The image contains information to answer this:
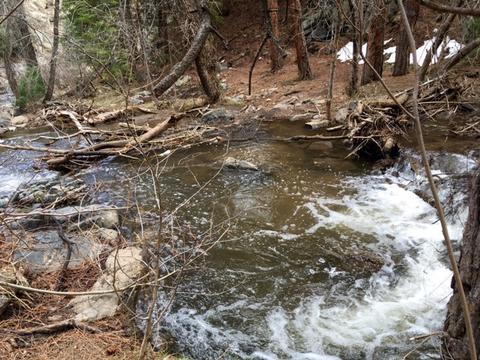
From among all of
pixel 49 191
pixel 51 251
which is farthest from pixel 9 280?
pixel 49 191

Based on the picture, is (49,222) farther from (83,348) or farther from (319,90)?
(319,90)

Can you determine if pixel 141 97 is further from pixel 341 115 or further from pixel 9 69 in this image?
pixel 341 115

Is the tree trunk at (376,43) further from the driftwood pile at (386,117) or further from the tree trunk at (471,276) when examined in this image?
the tree trunk at (471,276)

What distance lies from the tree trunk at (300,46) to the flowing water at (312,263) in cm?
618

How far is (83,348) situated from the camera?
125 inches

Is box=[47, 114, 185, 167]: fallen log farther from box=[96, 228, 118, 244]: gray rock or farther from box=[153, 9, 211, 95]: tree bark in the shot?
box=[153, 9, 211, 95]: tree bark

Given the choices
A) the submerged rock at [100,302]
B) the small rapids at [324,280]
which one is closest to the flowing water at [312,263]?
the small rapids at [324,280]

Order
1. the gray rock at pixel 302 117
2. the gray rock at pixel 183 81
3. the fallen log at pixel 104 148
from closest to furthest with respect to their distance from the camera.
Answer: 1. the fallen log at pixel 104 148
2. the gray rock at pixel 302 117
3. the gray rock at pixel 183 81

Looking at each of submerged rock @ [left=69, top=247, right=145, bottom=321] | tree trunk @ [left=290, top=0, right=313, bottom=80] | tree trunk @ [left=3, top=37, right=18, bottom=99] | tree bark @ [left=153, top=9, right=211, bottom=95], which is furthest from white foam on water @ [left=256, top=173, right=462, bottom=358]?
tree trunk @ [left=3, top=37, right=18, bottom=99]

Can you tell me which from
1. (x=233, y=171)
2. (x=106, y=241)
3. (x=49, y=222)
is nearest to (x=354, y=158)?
(x=233, y=171)

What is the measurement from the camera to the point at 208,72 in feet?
37.6

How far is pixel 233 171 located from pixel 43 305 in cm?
407

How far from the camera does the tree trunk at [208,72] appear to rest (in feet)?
35.8

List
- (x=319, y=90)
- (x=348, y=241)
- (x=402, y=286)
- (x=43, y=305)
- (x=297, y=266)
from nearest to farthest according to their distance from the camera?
(x=43, y=305) → (x=402, y=286) → (x=297, y=266) → (x=348, y=241) → (x=319, y=90)
